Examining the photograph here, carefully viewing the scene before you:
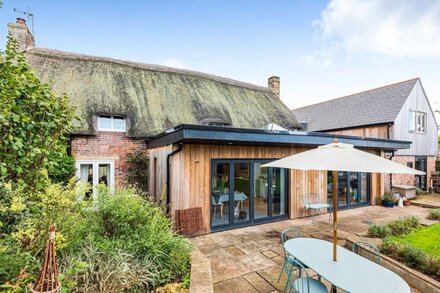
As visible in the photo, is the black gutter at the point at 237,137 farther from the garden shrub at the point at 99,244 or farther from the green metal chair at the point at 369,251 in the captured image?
the green metal chair at the point at 369,251

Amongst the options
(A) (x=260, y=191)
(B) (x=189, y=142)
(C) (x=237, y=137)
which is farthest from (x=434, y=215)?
(B) (x=189, y=142)

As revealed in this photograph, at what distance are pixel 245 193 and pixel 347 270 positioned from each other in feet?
12.7

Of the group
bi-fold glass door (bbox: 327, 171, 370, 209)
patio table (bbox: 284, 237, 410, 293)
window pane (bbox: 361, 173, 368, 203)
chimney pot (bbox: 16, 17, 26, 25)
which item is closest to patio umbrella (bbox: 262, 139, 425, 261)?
patio table (bbox: 284, 237, 410, 293)

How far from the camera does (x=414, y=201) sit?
33.6 ft

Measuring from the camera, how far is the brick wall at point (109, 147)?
23.7 feet

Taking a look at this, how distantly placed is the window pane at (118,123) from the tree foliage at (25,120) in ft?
13.4

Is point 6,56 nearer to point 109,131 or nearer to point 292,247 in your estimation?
point 109,131

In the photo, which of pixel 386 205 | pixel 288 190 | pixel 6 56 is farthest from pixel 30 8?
pixel 386 205

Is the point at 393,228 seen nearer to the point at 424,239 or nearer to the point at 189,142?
the point at 424,239

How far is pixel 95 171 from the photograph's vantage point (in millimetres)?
7453

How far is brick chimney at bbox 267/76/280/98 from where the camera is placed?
1436 cm

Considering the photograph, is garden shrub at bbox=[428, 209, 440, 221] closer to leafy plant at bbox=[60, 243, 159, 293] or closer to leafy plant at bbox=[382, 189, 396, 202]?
leafy plant at bbox=[382, 189, 396, 202]

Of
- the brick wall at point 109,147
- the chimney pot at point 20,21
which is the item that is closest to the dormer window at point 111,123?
the brick wall at point 109,147

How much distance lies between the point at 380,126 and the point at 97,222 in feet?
47.7
